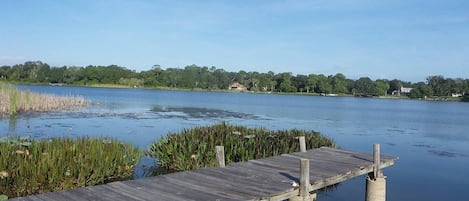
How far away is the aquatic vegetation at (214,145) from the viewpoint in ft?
45.0

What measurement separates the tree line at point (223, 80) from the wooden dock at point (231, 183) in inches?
4863

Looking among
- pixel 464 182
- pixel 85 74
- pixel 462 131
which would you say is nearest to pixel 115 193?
pixel 464 182

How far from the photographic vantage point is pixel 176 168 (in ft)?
46.5

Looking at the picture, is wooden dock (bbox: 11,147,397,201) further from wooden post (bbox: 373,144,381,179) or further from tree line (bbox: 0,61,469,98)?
tree line (bbox: 0,61,469,98)

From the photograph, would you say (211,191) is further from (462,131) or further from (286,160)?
(462,131)

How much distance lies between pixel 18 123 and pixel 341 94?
137178mm

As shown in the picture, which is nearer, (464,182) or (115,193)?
(115,193)

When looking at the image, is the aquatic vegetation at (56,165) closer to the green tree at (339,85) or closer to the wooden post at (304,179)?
the wooden post at (304,179)

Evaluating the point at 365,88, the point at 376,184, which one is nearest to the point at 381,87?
the point at 365,88

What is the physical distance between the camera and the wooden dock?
23.5ft

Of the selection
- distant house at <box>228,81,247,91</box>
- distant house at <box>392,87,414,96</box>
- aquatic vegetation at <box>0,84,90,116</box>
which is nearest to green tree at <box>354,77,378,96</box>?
distant house at <box>392,87,414,96</box>

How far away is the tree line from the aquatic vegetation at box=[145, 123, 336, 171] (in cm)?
11776

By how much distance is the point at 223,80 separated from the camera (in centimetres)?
15700

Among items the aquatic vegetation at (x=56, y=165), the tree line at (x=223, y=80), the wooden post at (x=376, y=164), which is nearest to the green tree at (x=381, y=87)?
the tree line at (x=223, y=80)
